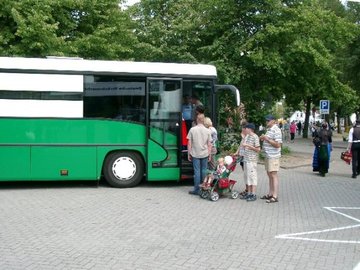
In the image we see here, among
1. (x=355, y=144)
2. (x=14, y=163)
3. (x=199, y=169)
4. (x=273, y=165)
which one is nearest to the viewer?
(x=273, y=165)

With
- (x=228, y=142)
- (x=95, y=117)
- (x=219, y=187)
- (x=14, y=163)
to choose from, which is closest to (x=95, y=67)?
(x=95, y=117)

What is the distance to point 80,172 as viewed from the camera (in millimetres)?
12039

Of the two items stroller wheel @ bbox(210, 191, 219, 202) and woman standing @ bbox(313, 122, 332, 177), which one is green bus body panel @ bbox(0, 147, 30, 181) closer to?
stroller wheel @ bbox(210, 191, 219, 202)

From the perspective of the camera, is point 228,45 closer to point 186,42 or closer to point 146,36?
point 186,42

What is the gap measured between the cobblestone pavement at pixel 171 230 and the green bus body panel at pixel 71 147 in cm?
44

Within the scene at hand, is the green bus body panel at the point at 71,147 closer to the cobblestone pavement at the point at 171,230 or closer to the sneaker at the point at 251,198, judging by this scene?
the cobblestone pavement at the point at 171,230

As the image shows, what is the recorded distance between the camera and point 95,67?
12180 mm

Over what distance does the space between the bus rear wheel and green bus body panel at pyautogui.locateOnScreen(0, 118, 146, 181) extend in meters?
0.19

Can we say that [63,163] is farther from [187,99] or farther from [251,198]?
[251,198]

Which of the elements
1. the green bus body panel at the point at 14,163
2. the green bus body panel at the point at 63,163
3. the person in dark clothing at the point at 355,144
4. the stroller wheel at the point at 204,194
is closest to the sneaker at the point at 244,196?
the stroller wheel at the point at 204,194

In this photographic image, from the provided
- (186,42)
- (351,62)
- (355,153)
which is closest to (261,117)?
(186,42)

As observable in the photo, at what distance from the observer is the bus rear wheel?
12.3 meters

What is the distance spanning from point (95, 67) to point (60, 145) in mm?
2036

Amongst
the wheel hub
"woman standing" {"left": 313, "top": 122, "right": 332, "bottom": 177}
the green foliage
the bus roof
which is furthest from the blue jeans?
the green foliage
